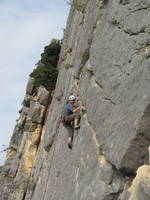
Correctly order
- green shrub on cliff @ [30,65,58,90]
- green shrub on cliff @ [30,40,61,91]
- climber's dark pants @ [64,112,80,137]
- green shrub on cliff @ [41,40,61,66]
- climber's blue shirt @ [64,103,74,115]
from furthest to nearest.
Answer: green shrub on cliff @ [41,40,61,66], green shrub on cliff @ [30,40,61,91], green shrub on cliff @ [30,65,58,90], climber's blue shirt @ [64,103,74,115], climber's dark pants @ [64,112,80,137]

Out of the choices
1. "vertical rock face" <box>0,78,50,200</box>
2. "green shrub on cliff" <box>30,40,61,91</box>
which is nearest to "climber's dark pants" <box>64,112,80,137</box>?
"vertical rock face" <box>0,78,50,200</box>

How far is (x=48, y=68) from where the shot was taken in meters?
32.1

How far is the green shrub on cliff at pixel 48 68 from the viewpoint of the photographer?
31.6 m

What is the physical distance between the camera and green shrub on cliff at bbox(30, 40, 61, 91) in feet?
104

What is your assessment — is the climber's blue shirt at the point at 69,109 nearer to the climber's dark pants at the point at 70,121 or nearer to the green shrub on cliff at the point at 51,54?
the climber's dark pants at the point at 70,121

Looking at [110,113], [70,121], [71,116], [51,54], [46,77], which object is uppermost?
[51,54]

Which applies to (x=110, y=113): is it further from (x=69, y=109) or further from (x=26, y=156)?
(x=26, y=156)

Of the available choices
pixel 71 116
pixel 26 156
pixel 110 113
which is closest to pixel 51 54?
pixel 26 156

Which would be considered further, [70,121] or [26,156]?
[26,156]

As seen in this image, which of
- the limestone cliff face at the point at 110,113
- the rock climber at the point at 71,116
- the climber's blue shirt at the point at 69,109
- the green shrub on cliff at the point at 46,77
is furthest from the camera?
the green shrub on cliff at the point at 46,77

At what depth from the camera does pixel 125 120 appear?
11148mm

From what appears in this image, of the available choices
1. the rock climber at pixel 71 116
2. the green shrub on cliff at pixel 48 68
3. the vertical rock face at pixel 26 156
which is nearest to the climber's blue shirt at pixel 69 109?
the rock climber at pixel 71 116

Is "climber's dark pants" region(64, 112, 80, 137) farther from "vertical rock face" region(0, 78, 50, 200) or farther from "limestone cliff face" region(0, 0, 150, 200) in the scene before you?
"vertical rock face" region(0, 78, 50, 200)

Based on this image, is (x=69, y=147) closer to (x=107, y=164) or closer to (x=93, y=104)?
(x=93, y=104)
